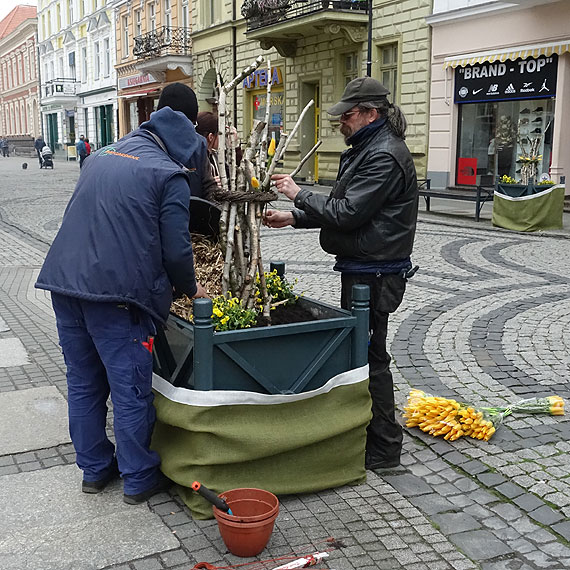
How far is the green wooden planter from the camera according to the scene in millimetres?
3135

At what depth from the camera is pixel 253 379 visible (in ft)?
10.7

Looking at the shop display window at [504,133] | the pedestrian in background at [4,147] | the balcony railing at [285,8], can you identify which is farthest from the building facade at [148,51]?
the pedestrian in background at [4,147]

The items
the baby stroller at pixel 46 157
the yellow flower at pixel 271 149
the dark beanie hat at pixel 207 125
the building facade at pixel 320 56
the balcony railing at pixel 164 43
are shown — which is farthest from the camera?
the baby stroller at pixel 46 157

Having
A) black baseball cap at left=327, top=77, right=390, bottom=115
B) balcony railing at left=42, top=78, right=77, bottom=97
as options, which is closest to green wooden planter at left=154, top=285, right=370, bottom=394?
black baseball cap at left=327, top=77, right=390, bottom=115

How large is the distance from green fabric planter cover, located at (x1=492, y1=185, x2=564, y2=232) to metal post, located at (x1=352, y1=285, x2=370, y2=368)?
9.93 meters

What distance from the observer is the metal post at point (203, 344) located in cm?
308

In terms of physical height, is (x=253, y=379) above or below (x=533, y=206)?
above

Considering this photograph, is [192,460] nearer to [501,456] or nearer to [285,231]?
[501,456]

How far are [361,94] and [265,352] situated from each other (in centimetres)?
133

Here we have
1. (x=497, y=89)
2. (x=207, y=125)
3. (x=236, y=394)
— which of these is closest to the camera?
(x=236, y=394)

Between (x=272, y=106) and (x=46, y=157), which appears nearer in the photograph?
(x=272, y=106)

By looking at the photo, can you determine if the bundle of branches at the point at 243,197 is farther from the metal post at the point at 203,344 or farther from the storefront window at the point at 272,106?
the storefront window at the point at 272,106

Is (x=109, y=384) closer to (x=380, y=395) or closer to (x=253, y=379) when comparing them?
(x=253, y=379)

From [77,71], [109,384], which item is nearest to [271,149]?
[109,384]
